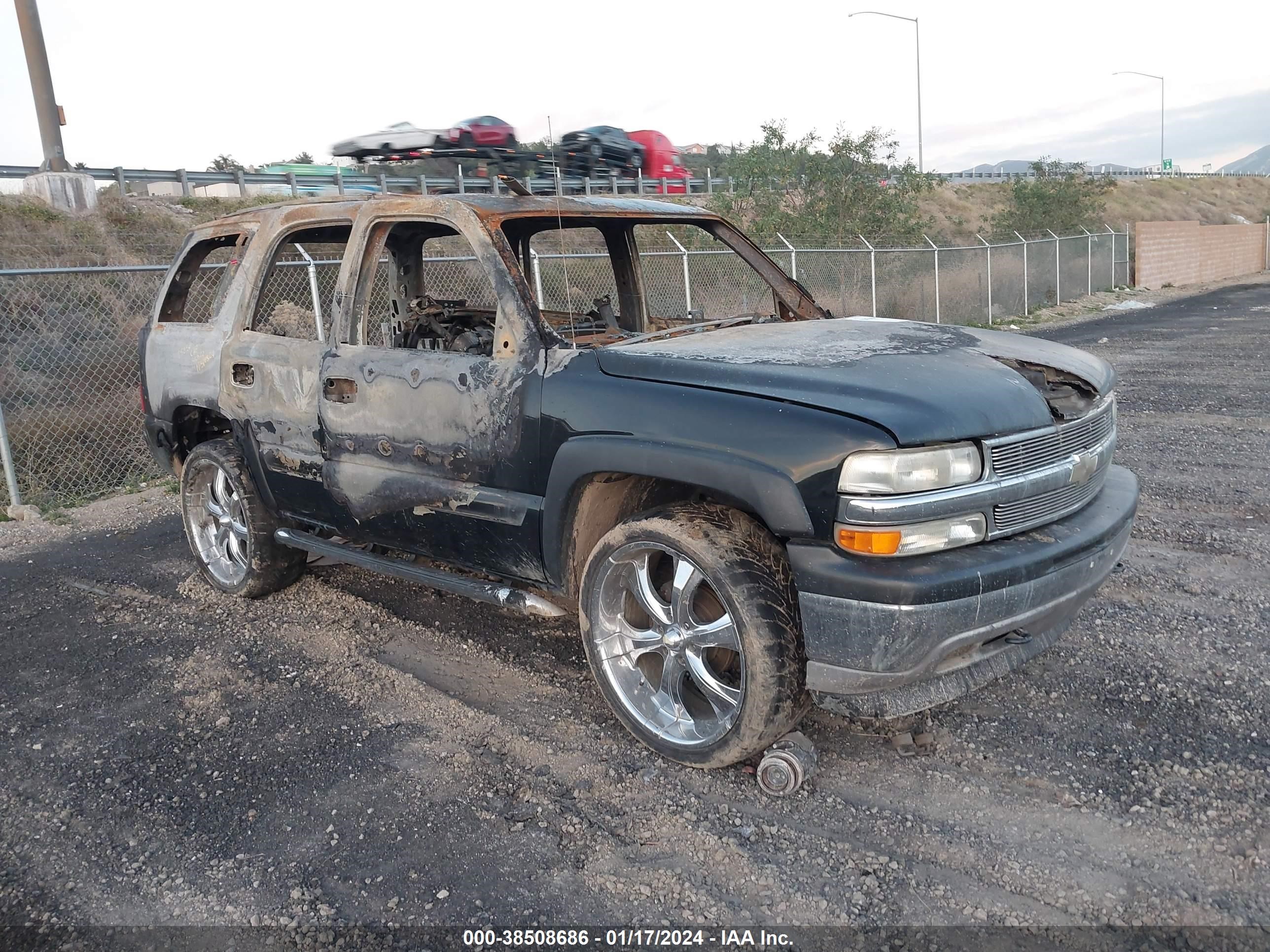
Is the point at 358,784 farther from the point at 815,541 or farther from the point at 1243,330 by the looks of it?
the point at 1243,330

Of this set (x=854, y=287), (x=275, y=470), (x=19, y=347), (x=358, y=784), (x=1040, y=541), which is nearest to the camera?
(x=1040, y=541)

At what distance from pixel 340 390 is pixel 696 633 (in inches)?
77.7

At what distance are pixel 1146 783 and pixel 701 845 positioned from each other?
1.45 meters

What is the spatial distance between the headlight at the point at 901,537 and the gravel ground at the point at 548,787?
0.86 metres

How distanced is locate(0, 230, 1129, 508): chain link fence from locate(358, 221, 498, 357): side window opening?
2.5 inches

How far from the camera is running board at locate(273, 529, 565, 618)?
12.4 ft

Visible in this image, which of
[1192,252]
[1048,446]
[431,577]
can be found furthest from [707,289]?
[1192,252]

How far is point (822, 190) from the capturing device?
19.1 meters

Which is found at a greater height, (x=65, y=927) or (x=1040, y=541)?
(x=1040, y=541)

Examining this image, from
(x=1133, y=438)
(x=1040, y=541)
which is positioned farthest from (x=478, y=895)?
(x=1133, y=438)

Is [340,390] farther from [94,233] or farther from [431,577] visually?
[94,233]

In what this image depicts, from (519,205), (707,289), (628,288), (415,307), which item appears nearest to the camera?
(519,205)

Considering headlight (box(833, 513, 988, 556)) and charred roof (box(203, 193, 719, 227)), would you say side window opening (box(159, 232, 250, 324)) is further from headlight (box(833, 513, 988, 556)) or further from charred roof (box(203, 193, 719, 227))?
headlight (box(833, 513, 988, 556))

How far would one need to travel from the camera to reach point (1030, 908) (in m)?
2.60
